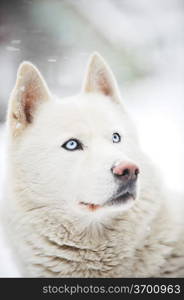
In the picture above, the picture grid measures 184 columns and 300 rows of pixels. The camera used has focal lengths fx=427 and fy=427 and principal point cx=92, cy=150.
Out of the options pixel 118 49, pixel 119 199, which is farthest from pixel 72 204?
pixel 118 49

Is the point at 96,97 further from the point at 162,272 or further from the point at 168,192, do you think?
the point at 162,272

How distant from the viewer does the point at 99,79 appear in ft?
9.32

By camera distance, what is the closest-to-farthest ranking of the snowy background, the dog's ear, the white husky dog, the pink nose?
the pink nose → the white husky dog → the dog's ear → the snowy background

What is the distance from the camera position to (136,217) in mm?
2615

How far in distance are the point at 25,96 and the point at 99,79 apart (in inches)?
20.4

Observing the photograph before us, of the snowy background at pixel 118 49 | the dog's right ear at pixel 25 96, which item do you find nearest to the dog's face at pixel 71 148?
the dog's right ear at pixel 25 96

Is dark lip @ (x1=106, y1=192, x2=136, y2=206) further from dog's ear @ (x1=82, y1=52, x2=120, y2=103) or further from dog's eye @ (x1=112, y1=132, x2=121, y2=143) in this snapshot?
dog's ear @ (x1=82, y1=52, x2=120, y2=103)

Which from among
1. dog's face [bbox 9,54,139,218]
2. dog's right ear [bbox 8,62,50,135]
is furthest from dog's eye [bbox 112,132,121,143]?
dog's right ear [bbox 8,62,50,135]

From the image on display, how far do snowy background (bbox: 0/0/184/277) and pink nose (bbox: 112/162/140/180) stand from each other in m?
0.79

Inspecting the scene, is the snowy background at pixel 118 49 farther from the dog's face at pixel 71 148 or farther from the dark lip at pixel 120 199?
the dark lip at pixel 120 199

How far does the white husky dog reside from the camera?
99.3 inches

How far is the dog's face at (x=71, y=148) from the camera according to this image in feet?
7.69

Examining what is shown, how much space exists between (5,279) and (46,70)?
1.51 m

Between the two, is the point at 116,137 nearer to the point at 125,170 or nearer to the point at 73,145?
the point at 73,145
